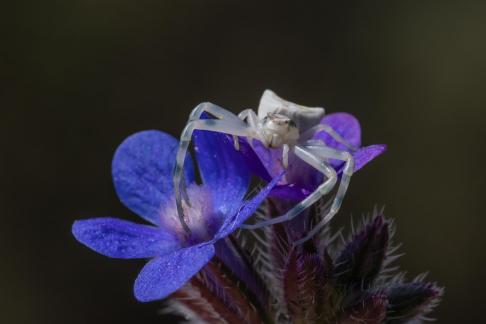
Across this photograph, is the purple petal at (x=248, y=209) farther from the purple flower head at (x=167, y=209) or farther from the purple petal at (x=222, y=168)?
the purple petal at (x=222, y=168)

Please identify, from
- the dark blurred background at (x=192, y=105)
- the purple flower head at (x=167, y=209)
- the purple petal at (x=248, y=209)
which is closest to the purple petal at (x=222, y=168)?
the purple flower head at (x=167, y=209)

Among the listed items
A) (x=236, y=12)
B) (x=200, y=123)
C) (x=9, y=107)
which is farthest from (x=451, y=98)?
(x=200, y=123)

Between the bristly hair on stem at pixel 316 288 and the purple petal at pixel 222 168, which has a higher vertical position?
the purple petal at pixel 222 168

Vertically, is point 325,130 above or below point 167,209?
above

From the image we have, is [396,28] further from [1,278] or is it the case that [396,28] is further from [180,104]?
[1,278]

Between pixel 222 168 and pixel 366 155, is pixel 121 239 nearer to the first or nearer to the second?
pixel 222 168

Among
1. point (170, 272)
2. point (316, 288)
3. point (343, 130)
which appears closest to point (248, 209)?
point (170, 272)
